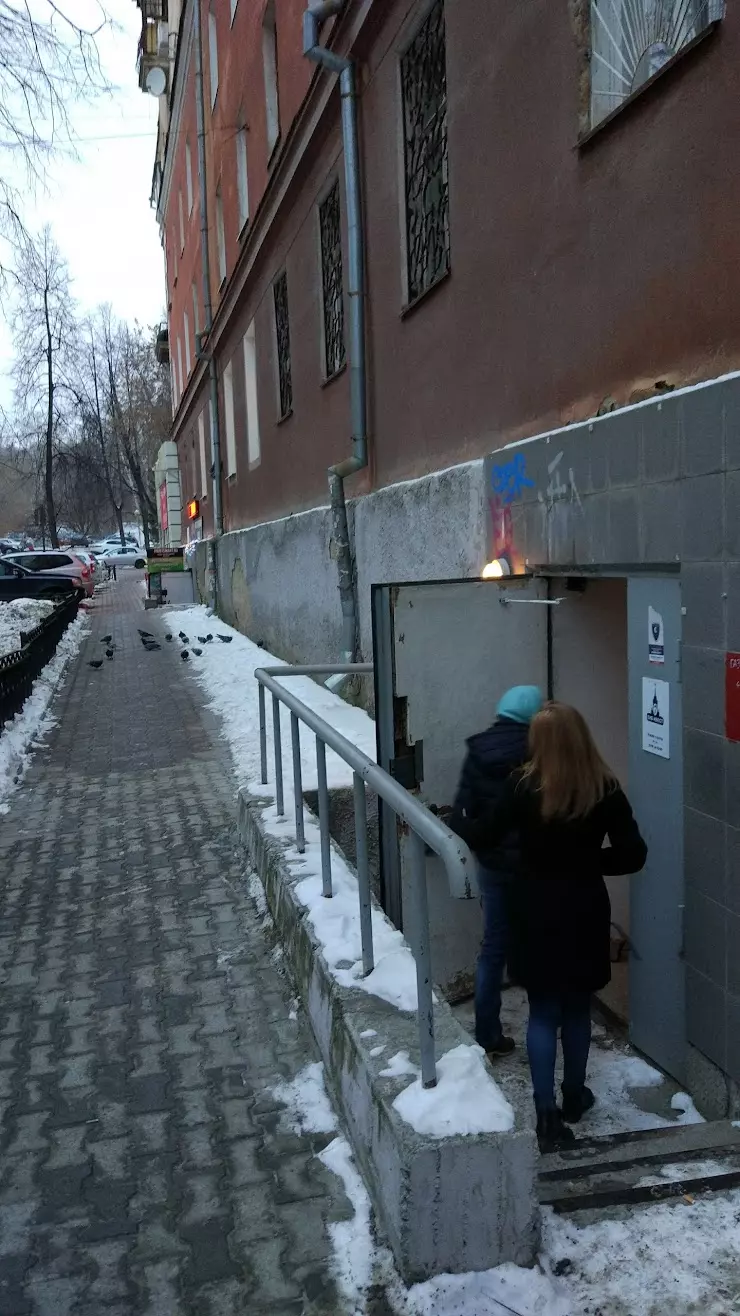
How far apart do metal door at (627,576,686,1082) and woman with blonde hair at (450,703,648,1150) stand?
1.37ft

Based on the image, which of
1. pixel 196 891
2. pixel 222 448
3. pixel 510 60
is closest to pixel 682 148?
pixel 510 60

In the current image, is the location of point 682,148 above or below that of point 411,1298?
above

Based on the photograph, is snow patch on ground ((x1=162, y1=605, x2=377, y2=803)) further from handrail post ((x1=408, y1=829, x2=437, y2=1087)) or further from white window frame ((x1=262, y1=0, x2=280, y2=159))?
white window frame ((x1=262, y1=0, x2=280, y2=159))

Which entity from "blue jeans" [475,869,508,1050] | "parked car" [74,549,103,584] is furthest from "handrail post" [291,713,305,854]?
"parked car" [74,549,103,584]

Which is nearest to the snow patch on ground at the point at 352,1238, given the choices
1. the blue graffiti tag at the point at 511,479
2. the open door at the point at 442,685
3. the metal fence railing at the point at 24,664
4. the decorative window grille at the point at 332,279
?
the open door at the point at 442,685

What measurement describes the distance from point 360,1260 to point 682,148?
343 cm

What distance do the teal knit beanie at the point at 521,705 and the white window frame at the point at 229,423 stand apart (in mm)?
12739

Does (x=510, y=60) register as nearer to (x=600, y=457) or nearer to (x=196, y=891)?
(x=600, y=457)

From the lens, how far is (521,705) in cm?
358

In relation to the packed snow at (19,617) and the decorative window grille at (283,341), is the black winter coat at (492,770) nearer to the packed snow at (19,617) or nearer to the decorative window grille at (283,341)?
the decorative window grille at (283,341)

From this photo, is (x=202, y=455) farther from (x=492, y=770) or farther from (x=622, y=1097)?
(x=622, y=1097)

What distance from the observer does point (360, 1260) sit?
2.39 metres

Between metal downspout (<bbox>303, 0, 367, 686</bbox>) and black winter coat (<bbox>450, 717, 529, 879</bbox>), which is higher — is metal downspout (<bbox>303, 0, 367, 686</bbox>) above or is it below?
above

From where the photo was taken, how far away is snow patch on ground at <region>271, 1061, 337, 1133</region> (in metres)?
3.02
